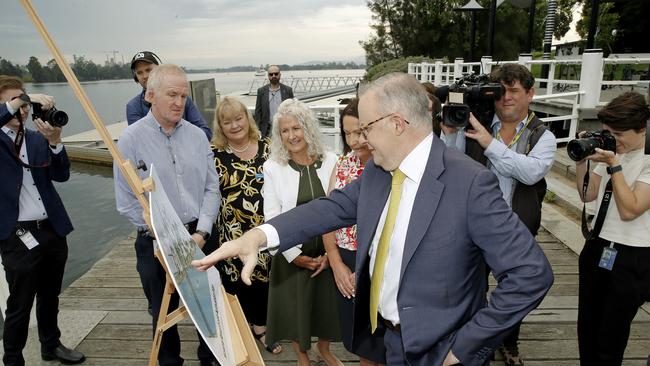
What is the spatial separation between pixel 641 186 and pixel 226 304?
Answer: 2.04 metres

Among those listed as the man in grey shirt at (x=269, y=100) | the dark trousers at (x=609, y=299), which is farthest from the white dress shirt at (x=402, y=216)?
the man in grey shirt at (x=269, y=100)

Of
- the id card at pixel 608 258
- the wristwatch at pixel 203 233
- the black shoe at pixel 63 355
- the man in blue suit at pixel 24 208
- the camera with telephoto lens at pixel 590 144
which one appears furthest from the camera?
the black shoe at pixel 63 355

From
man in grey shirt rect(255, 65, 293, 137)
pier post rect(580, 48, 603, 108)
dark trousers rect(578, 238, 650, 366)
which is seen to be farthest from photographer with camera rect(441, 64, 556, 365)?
pier post rect(580, 48, 603, 108)

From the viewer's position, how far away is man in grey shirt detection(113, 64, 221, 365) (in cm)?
227

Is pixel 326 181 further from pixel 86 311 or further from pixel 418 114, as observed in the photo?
pixel 86 311

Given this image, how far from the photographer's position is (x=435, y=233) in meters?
1.35

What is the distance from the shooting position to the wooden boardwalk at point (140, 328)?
2.73m

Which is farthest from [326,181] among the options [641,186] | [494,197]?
[641,186]

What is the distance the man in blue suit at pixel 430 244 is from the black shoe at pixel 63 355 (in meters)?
2.02

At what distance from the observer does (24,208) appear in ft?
8.00

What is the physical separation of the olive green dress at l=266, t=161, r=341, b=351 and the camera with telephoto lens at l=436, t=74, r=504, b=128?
0.86 m

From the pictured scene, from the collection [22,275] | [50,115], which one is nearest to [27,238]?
[22,275]

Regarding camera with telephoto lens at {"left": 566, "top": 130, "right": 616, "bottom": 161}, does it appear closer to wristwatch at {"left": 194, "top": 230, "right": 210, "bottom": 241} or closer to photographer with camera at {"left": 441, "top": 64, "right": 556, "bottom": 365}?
photographer with camera at {"left": 441, "top": 64, "right": 556, "bottom": 365}

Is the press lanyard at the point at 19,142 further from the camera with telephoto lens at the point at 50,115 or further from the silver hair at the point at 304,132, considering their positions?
the silver hair at the point at 304,132
